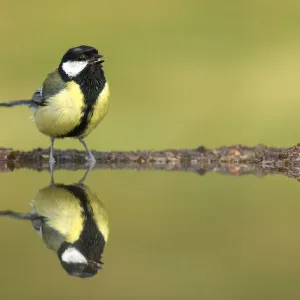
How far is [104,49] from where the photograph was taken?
1092 centimetres

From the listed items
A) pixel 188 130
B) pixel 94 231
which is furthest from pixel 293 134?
pixel 94 231

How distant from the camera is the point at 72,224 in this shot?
8.71ft

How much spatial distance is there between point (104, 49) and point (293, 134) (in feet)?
12.3

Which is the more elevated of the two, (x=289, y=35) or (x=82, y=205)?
(x=289, y=35)

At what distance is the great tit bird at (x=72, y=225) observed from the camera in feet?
7.30

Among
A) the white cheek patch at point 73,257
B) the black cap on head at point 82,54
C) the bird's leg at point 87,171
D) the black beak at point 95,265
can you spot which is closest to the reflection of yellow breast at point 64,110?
the black cap on head at point 82,54

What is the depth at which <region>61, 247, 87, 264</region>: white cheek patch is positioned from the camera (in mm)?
2213

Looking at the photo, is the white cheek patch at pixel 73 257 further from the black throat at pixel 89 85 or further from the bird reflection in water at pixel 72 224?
the black throat at pixel 89 85

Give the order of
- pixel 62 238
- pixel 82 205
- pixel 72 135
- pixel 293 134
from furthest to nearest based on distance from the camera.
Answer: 1. pixel 293 134
2. pixel 72 135
3. pixel 82 205
4. pixel 62 238

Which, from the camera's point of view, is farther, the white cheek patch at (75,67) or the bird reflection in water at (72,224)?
the white cheek patch at (75,67)

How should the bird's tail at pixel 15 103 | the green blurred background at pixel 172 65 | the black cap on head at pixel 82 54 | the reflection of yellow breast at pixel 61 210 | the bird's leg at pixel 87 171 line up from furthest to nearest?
the green blurred background at pixel 172 65 → the bird's tail at pixel 15 103 → the black cap on head at pixel 82 54 → the bird's leg at pixel 87 171 → the reflection of yellow breast at pixel 61 210

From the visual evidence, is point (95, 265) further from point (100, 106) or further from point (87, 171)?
point (100, 106)

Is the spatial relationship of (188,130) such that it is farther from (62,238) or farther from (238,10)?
(62,238)

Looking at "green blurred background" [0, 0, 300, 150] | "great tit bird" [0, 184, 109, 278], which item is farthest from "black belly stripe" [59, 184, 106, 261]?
"green blurred background" [0, 0, 300, 150]
